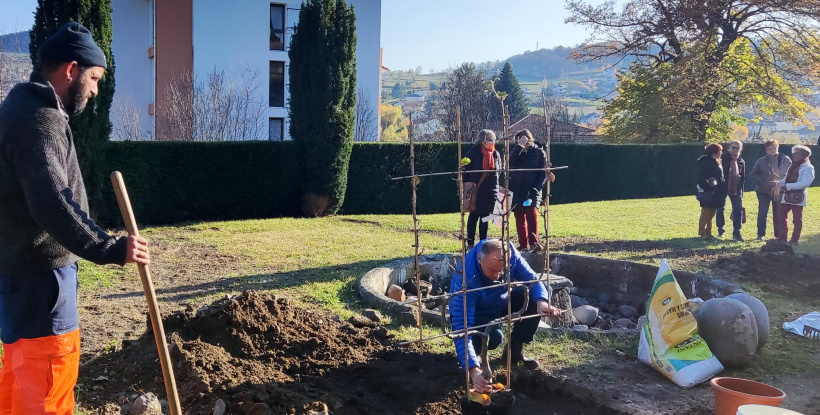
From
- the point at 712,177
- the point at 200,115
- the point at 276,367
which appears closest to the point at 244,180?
the point at 200,115

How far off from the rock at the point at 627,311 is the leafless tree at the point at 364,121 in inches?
766

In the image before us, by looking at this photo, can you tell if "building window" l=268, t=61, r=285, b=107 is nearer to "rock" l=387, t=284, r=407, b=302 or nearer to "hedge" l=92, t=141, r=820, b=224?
"hedge" l=92, t=141, r=820, b=224

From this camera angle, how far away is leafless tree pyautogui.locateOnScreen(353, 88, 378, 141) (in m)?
26.9

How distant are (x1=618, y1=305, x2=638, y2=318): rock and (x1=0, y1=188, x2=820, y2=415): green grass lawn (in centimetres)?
128

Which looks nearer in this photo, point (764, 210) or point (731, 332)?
point (731, 332)

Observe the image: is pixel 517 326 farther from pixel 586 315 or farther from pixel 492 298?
pixel 586 315

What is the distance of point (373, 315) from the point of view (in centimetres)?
580

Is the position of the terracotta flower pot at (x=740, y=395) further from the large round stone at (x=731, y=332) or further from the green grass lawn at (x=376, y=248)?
the green grass lawn at (x=376, y=248)

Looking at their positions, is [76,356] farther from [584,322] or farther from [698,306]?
[584,322]

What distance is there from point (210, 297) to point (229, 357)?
99.9 inches

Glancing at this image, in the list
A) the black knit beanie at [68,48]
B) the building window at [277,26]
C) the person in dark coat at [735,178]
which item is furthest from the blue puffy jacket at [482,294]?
the building window at [277,26]

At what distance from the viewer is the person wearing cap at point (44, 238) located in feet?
7.70

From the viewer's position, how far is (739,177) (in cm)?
1085

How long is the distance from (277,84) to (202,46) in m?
3.92
